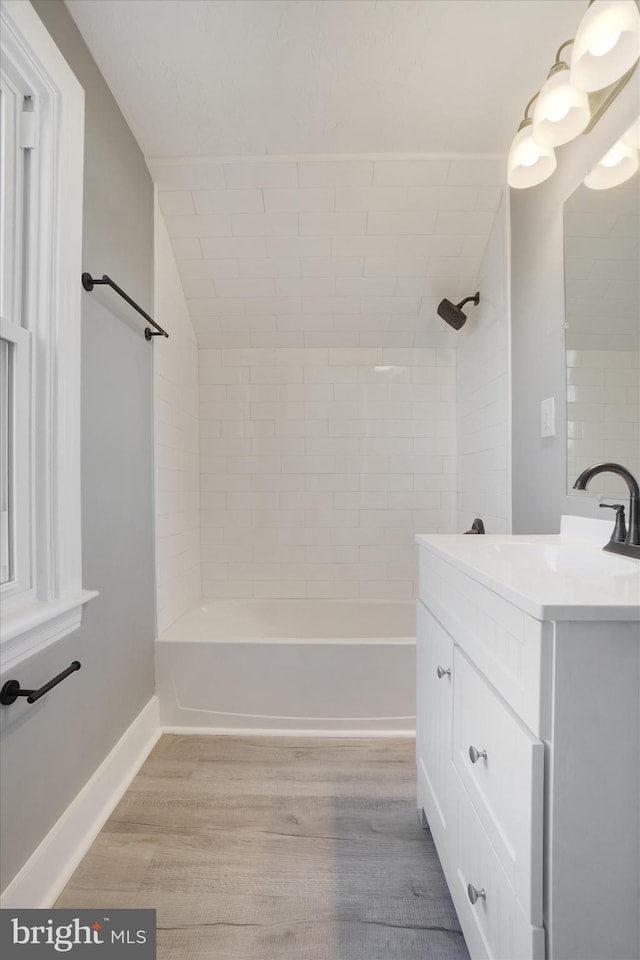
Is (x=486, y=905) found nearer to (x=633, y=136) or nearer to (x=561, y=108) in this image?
(x=633, y=136)

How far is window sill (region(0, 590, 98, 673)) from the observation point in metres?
1.11

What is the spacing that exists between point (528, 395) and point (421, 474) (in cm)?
104

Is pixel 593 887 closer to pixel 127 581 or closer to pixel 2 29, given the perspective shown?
pixel 127 581

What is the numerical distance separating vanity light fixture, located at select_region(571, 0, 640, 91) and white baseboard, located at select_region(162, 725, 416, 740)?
232 centimetres

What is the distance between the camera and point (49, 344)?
1339mm

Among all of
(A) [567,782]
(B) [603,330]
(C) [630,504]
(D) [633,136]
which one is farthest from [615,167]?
(A) [567,782]

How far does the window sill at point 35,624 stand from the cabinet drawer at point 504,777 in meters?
1.00

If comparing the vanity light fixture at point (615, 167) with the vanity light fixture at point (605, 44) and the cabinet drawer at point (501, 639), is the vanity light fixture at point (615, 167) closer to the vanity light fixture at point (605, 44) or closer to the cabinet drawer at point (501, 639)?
the vanity light fixture at point (605, 44)

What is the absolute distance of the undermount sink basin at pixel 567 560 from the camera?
1.04 meters

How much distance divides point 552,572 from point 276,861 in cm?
119

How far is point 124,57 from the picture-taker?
1635 millimetres

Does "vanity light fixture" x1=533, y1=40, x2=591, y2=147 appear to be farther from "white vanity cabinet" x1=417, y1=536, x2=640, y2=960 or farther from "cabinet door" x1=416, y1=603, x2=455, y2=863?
"cabinet door" x1=416, y1=603, x2=455, y2=863

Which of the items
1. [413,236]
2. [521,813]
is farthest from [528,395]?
[521,813]

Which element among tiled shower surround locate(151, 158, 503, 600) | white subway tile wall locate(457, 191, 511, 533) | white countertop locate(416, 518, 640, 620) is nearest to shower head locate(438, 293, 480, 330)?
white subway tile wall locate(457, 191, 511, 533)
